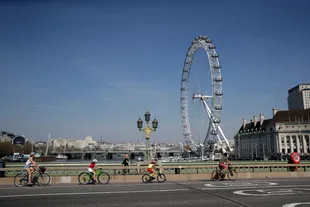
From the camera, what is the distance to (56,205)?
12.5 m

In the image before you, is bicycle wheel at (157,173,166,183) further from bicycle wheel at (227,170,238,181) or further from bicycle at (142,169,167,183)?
bicycle wheel at (227,170,238,181)

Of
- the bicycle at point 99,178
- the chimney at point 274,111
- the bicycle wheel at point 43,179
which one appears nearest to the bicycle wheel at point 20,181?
the bicycle wheel at point 43,179

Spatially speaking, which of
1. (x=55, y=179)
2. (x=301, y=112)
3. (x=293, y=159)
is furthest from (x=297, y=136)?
(x=55, y=179)

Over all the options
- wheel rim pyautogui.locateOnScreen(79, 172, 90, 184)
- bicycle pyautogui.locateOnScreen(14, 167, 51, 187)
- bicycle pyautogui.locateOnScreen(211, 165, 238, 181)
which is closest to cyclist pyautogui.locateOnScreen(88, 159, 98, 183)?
wheel rim pyautogui.locateOnScreen(79, 172, 90, 184)

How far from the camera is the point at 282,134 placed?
148000 millimetres

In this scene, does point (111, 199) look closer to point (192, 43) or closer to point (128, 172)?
point (128, 172)

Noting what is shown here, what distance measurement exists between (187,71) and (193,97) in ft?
34.0

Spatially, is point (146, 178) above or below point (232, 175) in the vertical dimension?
below

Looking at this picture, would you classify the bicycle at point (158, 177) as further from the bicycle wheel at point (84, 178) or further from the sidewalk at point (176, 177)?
the bicycle wheel at point (84, 178)

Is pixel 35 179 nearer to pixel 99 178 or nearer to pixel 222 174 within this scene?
pixel 99 178

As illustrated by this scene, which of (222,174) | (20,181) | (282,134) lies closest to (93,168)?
(20,181)

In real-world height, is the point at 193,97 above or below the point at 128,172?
above

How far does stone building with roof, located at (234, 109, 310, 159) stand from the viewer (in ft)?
476

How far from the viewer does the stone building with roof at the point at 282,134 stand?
14512 centimetres
